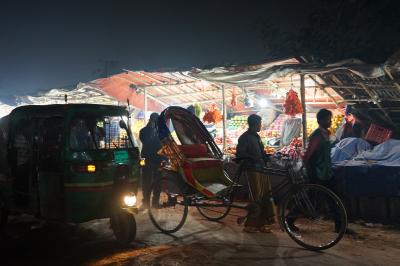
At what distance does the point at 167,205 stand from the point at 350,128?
6760mm

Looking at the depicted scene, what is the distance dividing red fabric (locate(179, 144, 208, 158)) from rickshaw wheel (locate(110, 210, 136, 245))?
1735 mm

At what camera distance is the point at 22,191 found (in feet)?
21.2

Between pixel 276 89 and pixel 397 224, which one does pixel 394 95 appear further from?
pixel 397 224

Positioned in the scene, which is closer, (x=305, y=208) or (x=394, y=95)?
(x=305, y=208)

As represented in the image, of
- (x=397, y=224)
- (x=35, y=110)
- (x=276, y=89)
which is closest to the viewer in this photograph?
(x=35, y=110)

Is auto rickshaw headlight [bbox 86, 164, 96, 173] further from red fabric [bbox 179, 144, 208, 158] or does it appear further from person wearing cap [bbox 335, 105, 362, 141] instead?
person wearing cap [bbox 335, 105, 362, 141]

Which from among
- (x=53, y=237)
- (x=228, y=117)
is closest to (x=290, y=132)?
(x=228, y=117)

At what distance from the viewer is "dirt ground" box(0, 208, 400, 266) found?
525cm

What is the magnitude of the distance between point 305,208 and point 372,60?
4860mm

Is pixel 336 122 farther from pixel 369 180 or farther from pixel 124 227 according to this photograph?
pixel 124 227

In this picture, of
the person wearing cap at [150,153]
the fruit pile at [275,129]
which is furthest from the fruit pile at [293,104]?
the person wearing cap at [150,153]

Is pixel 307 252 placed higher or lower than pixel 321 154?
lower

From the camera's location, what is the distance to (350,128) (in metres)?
11.2

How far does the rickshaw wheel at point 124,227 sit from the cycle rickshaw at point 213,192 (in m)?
0.90
